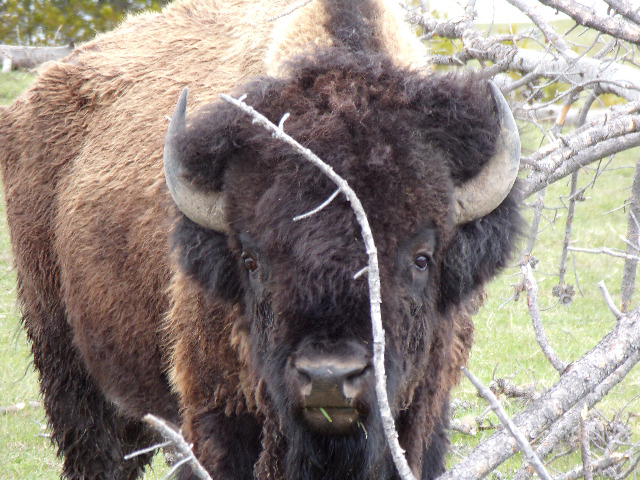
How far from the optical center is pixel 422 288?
9.25 feet

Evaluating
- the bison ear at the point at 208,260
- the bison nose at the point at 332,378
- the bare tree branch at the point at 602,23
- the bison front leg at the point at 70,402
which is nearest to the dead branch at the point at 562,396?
the bison nose at the point at 332,378

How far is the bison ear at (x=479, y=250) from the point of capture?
114 inches

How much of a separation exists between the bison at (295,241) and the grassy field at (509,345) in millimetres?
715

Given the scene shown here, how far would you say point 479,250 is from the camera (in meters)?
2.96

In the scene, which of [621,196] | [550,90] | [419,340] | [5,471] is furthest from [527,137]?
[550,90]

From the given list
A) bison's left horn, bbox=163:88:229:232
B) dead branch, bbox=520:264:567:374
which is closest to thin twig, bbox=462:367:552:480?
dead branch, bbox=520:264:567:374

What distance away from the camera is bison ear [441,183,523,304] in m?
2.91

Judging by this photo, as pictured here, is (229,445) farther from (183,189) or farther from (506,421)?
(506,421)

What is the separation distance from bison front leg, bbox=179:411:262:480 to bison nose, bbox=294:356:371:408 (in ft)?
2.88

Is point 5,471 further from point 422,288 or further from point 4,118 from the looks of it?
point 422,288

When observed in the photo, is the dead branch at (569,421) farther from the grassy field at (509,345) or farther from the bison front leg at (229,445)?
the bison front leg at (229,445)

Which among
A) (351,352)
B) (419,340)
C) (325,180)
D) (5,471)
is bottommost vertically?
(5,471)

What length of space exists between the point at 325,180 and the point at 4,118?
3.47 m

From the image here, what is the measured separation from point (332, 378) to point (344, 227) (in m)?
0.51
